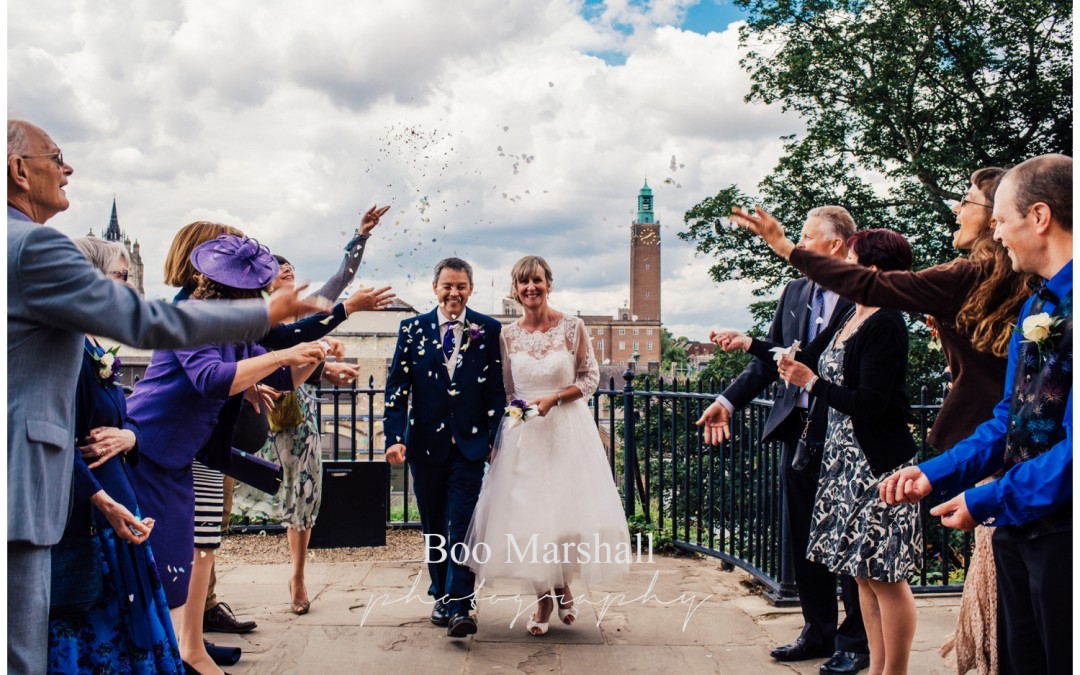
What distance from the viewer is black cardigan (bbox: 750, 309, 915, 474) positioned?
3508mm

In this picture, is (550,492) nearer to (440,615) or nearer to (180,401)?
(440,615)

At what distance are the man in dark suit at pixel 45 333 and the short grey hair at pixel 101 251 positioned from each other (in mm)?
916

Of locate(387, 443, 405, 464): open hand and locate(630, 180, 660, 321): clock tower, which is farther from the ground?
locate(630, 180, 660, 321): clock tower

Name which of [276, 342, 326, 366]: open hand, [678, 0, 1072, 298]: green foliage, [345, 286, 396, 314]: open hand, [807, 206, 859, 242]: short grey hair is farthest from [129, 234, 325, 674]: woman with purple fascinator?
[678, 0, 1072, 298]: green foliage

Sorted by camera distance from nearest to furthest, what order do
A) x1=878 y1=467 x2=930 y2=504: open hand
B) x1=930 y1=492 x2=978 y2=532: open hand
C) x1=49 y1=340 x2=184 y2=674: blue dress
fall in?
x1=930 y1=492 x2=978 y2=532: open hand
x1=878 y1=467 x2=930 y2=504: open hand
x1=49 y1=340 x2=184 y2=674: blue dress

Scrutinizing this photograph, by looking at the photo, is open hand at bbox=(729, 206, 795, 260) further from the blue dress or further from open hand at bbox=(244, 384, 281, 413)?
the blue dress

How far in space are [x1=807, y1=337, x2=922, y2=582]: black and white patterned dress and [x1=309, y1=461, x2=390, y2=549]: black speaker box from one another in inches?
151

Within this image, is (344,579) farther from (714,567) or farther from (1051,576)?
(1051,576)

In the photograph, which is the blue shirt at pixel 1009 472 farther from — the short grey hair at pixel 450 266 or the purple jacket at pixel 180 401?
the short grey hair at pixel 450 266

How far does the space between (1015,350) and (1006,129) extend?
17.8 meters

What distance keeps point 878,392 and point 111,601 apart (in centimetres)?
287

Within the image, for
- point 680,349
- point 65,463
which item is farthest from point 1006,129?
point 680,349

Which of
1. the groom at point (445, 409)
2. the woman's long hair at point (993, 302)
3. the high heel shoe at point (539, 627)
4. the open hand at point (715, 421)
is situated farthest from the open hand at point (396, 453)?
the woman's long hair at point (993, 302)

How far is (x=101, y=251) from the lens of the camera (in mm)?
3252
